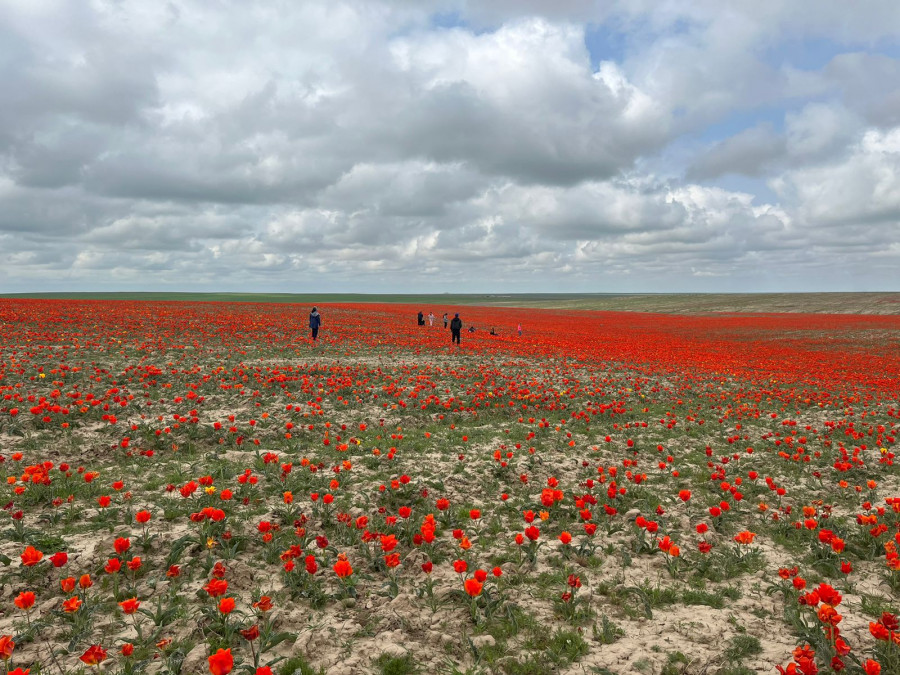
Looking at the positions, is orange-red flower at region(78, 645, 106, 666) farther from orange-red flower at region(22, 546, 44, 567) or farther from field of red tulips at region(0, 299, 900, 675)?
orange-red flower at region(22, 546, 44, 567)

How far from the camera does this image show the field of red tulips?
4.56 m

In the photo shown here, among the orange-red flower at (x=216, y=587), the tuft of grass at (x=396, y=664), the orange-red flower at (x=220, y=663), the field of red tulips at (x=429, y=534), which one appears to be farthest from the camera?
the field of red tulips at (x=429, y=534)

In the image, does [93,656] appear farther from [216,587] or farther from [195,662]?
[195,662]

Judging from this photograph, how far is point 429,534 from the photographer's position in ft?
17.7

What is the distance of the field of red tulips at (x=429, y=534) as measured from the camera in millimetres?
4559

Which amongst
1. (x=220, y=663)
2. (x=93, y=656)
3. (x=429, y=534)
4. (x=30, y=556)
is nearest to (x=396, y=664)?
(x=429, y=534)

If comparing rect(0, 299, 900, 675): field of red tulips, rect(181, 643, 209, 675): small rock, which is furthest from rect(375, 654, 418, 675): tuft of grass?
rect(181, 643, 209, 675): small rock

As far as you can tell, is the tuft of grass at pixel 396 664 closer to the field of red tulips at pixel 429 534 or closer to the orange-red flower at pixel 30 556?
the field of red tulips at pixel 429 534

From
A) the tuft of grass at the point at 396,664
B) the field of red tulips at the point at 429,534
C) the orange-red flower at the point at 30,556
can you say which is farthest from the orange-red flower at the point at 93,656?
the tuft of grass at the point at 396,664

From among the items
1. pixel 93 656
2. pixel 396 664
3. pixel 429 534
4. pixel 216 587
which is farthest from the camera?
pixel 429 534

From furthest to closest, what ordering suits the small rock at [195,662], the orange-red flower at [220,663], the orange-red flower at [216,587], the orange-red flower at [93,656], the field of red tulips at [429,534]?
the field of red tulips at [429,534], the small rock at [195,662], the orange-red flower at [216,587], the orange-red flower at [93,656], the orange-red flower at [220,663]

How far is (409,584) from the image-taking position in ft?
18.9

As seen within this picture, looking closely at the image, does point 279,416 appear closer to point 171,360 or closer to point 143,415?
point 143,415

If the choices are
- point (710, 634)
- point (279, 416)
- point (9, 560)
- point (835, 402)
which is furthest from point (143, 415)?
point (835, 402)
